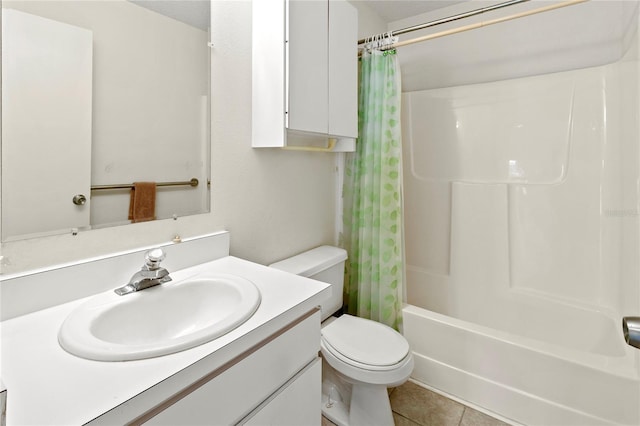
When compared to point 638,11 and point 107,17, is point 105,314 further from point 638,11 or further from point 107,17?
point 638,11

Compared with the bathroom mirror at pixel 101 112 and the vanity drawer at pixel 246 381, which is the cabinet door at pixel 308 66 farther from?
the vanity drawer at pixel 246 381

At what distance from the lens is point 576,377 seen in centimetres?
133

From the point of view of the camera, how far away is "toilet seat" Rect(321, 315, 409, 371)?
1294mm

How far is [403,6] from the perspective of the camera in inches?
88.9

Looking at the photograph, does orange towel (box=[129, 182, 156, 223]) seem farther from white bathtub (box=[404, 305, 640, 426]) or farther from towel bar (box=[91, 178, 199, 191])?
white bathtub (box=[404, 305, 640, 426])

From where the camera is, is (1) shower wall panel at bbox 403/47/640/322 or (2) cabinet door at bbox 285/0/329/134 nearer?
(2) cabinet door at bbox 285/0/329/134

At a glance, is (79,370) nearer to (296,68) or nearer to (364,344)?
(364,344)

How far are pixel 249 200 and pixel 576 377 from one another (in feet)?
5.16

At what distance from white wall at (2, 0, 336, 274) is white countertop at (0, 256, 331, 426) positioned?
18cm

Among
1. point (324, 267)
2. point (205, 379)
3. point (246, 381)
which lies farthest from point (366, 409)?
point (205, 379)

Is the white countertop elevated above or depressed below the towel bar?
below

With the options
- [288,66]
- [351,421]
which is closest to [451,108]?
[288,66]

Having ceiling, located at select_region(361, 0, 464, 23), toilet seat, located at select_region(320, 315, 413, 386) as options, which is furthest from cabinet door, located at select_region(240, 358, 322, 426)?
ceiling, located at select_region(361, 0, 464, 23)

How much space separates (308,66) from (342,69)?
28cm
